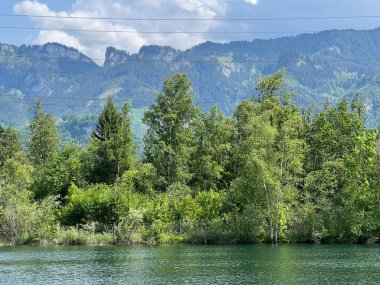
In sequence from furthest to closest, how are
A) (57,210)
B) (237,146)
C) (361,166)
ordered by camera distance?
(237,146)
(57,210)
(361,166)

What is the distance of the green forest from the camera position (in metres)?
65.2

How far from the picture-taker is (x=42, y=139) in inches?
3885

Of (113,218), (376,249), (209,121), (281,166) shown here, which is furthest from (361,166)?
(113,218)

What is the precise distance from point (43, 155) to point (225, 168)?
36.0 metres

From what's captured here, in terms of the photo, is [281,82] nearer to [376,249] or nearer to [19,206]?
[376,249]

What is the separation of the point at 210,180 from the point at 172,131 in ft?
30.4

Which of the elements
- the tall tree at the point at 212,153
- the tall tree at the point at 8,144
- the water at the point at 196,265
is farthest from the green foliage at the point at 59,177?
the water at the point at 196,265

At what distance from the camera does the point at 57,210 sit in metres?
71.6

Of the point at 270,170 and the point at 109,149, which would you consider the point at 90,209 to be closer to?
the point at 109,149

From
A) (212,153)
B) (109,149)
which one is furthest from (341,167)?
(109,149)

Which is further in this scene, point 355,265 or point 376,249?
point 376,249

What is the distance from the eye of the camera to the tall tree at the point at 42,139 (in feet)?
322

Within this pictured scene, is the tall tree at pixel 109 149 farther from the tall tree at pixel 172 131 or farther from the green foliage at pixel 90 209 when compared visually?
the green foliage at pixel 90 209

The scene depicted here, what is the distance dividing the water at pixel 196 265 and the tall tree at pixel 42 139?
41073 millimetres
